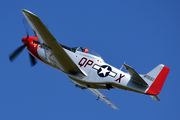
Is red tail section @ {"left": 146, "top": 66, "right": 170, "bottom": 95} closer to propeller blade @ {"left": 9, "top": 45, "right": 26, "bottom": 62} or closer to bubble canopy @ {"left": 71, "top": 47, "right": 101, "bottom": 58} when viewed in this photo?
bubble canopy @ {"left": 71, "top": 47, "right": 101, "bottom": 58}

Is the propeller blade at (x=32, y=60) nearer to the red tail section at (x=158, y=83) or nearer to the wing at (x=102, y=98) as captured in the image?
the wing at (x=102, y=98)

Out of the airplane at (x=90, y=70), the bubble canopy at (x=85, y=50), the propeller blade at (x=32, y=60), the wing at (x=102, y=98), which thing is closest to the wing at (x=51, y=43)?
the airplane at (x=90, y=70)

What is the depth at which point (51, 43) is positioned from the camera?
47.9 ft

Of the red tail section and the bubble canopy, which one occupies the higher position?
the bubble canopy

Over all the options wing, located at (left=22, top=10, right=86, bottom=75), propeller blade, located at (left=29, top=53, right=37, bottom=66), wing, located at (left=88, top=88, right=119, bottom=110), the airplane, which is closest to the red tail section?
the airplane

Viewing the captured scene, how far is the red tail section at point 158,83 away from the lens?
1437cm

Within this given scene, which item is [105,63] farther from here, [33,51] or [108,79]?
[33,51]

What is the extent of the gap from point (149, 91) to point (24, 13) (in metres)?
7.66

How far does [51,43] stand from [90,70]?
2769 millimetres

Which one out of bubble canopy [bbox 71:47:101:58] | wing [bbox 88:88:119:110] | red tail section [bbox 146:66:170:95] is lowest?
wing [bbox 88:88:119:110]

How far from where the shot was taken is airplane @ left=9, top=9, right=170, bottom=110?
1421 cm

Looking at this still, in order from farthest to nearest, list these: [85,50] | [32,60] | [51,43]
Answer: [32,60], [85,50], [51,43]

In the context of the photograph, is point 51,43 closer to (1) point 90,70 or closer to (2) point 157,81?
(1) point 90,70

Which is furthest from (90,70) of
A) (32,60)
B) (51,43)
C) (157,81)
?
(32,60)
